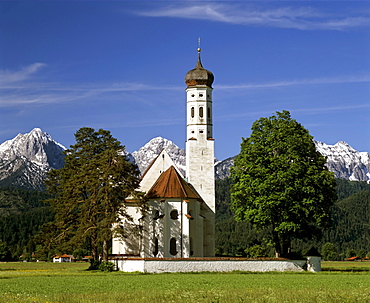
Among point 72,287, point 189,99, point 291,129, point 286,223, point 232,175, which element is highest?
point 189,99

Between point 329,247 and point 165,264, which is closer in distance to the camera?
point 165,264

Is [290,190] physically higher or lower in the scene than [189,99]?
lower

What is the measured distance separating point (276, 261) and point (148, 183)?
21467 millimetres

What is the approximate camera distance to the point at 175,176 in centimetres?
6512

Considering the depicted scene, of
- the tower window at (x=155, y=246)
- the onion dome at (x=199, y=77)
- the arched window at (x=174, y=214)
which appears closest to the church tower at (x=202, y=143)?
the onion dome at (x=199, y=77)

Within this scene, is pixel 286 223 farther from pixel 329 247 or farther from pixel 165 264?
pixel 329 247

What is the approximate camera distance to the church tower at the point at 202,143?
6994 centimetres

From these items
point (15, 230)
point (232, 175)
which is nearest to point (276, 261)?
point (232, 175)

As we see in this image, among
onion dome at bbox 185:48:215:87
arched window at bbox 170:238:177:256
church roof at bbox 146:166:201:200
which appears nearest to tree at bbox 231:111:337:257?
church roof at bbox 146:166:201:200

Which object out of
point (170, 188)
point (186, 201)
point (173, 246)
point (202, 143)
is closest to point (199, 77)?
point (202, 143)

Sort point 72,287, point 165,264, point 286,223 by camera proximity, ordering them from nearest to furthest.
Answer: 1. point 72,287
2. point 165,264
3. point 286,223

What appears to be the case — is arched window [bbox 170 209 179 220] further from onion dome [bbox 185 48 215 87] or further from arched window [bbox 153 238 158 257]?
onion dome [bbox 185 48 215 87]

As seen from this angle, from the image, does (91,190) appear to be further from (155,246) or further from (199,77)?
(199,77)

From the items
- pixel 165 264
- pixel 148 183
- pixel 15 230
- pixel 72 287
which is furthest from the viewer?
pixel 15 230
